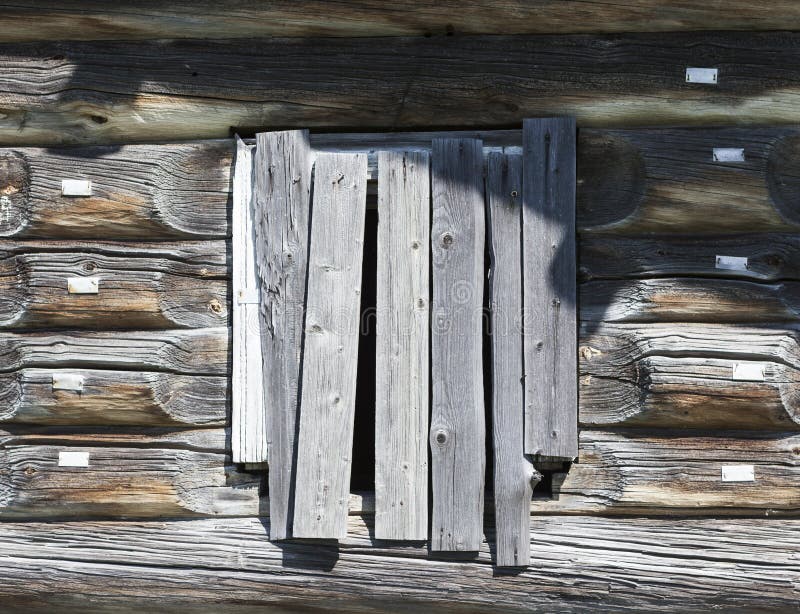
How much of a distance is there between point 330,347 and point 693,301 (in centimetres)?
126

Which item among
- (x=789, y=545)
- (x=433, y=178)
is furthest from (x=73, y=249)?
(x=789, y=545)

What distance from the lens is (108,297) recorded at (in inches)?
125

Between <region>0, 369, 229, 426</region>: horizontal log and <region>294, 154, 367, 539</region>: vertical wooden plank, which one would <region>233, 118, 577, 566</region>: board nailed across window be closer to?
<region>294, 154, 367, 539</region>: vertical wooden plank

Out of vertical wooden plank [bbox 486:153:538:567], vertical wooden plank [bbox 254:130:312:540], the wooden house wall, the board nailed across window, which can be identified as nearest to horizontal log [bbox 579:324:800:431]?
the wooden house wall

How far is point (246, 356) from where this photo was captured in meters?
3.12

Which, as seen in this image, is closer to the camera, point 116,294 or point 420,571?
point 420,571

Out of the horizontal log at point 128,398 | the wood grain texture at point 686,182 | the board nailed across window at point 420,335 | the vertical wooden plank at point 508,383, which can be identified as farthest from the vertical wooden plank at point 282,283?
the wood grain texture at point 686,182

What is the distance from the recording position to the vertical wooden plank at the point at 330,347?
9.92ft

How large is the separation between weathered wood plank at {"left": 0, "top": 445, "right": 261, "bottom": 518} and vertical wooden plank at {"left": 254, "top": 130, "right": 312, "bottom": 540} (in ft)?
0.59

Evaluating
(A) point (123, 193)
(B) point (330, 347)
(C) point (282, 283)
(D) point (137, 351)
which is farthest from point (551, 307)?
(A) point (123, 193)

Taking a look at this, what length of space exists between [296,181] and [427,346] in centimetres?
74

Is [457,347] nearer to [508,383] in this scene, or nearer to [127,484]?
[508,383]

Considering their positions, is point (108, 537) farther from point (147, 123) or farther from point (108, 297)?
point (147, 123)

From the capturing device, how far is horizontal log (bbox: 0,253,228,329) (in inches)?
125
